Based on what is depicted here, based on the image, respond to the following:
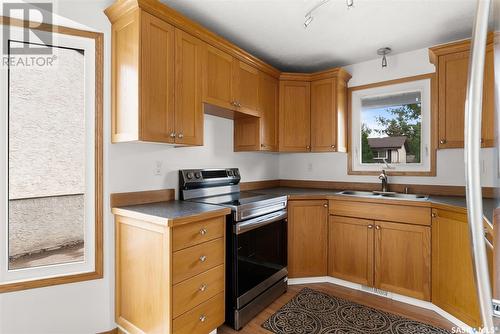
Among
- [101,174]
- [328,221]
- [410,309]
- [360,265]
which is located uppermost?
[101,174]

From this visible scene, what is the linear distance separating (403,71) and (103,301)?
11.6 feet

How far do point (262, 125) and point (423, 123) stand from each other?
5.57ft

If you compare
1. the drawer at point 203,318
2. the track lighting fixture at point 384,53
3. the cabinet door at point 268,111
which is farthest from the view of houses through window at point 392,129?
the drawer at point 203,318

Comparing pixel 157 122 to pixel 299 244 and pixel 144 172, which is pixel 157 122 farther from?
pixel 299 244

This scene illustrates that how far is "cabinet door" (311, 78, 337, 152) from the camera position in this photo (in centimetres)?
309

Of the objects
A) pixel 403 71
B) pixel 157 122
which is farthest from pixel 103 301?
pixel 403 71

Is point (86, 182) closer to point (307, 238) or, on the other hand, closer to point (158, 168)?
point (158, 168)

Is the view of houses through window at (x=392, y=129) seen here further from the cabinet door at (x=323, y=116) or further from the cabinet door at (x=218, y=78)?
the cabinet door at (x=218, y=78)

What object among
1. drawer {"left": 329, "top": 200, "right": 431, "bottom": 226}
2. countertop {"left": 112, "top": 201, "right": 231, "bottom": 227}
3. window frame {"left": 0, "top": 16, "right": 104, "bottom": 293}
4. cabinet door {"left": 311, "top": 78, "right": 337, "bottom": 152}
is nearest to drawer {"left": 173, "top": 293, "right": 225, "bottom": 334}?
countertop {"left": 112, "top": 201, "right": 231, "bottom": 227}

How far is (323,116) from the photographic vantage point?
316 centimetres

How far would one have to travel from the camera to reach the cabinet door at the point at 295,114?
320 cm

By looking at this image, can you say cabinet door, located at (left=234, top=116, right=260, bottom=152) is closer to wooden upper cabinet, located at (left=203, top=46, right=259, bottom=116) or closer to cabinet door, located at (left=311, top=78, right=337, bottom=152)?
wooden upper cabinet, located at (left=203, top=46, right=259, bottom=116)

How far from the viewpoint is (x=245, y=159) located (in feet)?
10.5

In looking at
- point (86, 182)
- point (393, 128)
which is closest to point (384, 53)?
point (393, 128)
